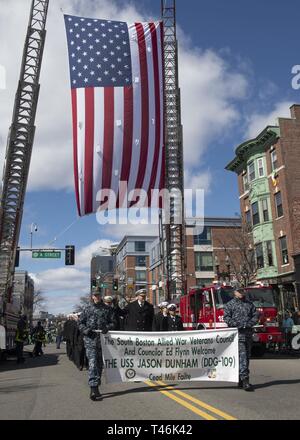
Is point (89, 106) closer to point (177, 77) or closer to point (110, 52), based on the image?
point (110, 52)

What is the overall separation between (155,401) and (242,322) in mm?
2451

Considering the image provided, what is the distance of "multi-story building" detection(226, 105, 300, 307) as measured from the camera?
3300 centimetres

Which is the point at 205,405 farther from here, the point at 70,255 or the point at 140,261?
the point at 140,261

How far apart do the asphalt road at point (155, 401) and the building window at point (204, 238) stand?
49981 mm

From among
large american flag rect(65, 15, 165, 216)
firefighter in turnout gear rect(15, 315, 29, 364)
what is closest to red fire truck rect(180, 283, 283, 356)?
large american flag rect(65, 15, 165, 216)

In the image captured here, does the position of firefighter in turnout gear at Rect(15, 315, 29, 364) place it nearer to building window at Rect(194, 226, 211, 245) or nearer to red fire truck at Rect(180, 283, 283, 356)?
red fire truck at Rect(180, 283, 283, 356)

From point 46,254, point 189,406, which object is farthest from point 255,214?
point 189,406

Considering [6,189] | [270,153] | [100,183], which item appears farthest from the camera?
[270,153]

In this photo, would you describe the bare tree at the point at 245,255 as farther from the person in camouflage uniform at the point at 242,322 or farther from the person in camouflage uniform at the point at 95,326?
the person in camouflage uniform at the point at 95,326

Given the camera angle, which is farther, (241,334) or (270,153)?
(270,153)

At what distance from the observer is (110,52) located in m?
20.5
